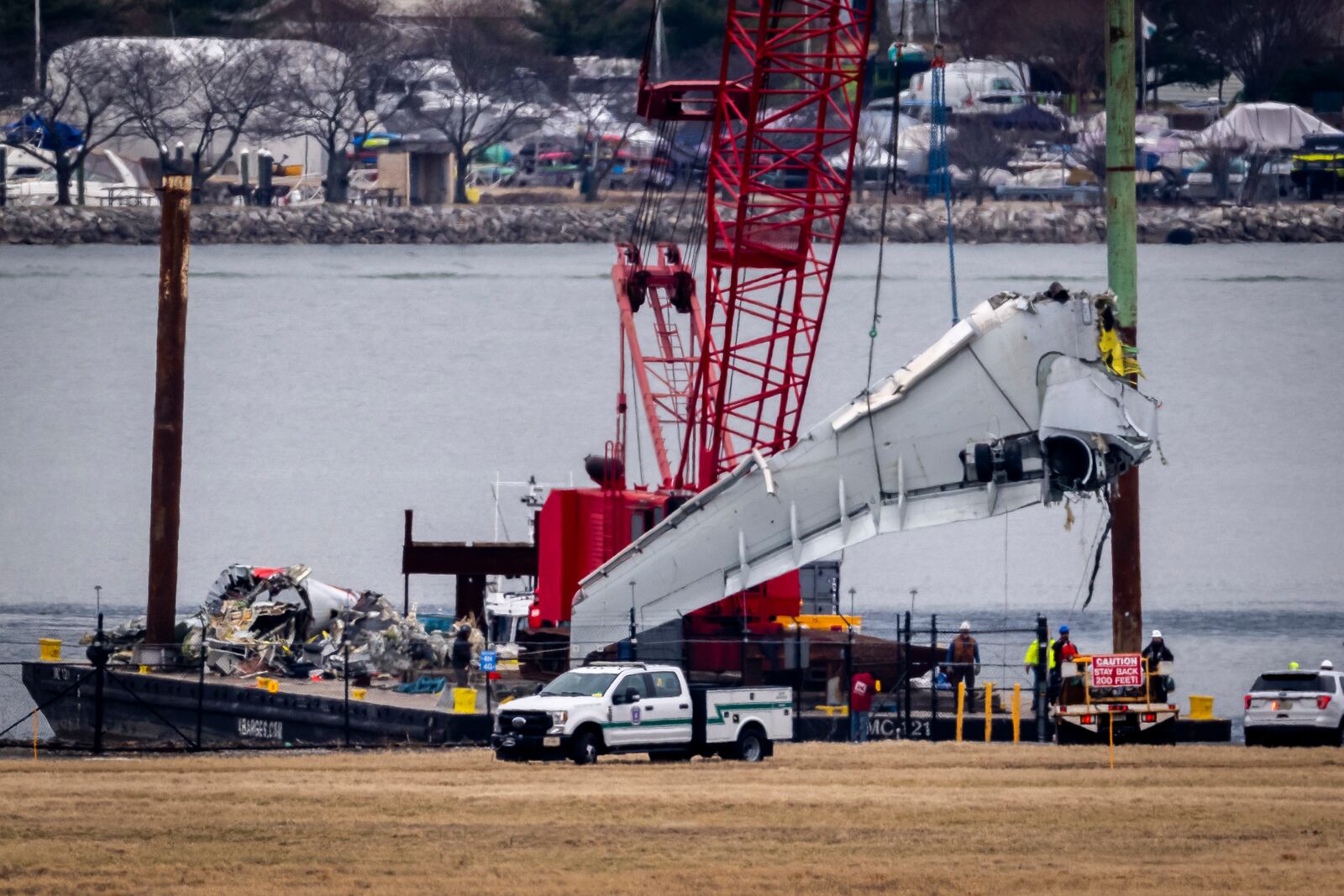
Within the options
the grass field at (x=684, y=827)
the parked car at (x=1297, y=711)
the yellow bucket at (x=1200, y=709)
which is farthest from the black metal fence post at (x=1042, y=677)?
the grass field at (x=684, y=827)

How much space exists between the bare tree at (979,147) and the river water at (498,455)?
809 centimetres

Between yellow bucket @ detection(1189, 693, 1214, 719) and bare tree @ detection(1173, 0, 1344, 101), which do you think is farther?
bare tree @ detection(1173, 0, 1344, 101)

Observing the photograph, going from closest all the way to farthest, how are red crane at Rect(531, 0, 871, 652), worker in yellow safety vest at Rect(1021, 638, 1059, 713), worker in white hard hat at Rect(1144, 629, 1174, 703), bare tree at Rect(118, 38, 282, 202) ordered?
1. worker in white hard hat at Rect(1144, 629, 1174, 703)
2. worker in yellow safety vest at Rect(1021, 638, 1059, 713)
3. red crane at Rect(531, 0, 871, 652)
4. bare tree at Rect(118, 38, 282, 202)

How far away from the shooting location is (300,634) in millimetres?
49000

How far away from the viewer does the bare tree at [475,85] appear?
183250 mm

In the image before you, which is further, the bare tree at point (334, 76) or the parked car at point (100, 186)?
the parked car at point (100, 186)

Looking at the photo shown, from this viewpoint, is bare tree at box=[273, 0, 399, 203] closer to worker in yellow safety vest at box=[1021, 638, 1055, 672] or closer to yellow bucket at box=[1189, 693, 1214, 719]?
yellow bucket at box=[1189, 693, 1214, 719]

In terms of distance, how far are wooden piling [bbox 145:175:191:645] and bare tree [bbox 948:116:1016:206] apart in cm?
13298

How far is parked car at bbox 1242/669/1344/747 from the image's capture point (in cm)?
3575

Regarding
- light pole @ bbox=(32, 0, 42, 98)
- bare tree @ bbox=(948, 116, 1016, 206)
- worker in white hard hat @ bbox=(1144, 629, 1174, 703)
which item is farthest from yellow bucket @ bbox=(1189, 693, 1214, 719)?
light pole @ bbox=(32, 0, 42, 98)

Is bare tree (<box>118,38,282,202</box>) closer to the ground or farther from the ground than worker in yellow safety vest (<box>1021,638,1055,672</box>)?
farther from the ground

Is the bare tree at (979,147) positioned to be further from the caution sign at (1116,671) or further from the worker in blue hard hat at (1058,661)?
the caution sign at (1116,671)

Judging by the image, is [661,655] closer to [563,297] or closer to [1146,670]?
[1146,670]

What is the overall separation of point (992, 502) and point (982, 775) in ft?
25.3
